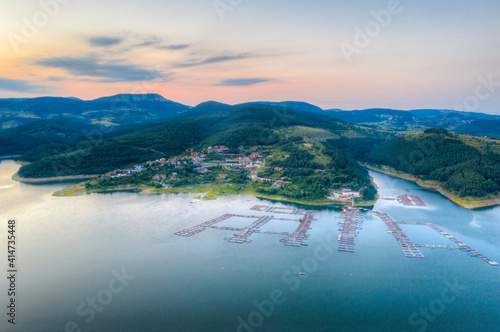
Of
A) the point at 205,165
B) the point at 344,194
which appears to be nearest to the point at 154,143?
the point at 205,165

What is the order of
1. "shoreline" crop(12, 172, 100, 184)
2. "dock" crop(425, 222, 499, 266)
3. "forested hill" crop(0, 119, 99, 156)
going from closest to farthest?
"dock" crop(425, 222, 499, 266)
"shoreline" crop(12, 172, 100, 184)
"forested hill" crop(0, 119, 99, 156)

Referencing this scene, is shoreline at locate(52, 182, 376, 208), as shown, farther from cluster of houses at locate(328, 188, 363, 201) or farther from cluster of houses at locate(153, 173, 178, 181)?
cluster of houses at locate(153, 173, 178, 181)

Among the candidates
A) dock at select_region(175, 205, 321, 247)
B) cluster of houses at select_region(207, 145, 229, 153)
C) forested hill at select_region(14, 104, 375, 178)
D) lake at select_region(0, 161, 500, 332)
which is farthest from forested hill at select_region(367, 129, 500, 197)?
cluster of houses at select_region(207, 145, 229, 153)

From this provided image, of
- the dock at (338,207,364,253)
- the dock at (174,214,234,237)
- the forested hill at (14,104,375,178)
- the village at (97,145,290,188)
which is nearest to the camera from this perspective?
the dock at (338,207,364,253)

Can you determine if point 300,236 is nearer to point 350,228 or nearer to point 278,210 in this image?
point 350,228

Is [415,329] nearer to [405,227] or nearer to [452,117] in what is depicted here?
[405,227]
